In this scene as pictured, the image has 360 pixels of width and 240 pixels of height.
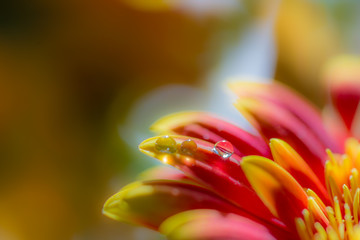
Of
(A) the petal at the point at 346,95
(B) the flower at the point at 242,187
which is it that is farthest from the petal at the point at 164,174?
(A) the petal at the point at 346,95

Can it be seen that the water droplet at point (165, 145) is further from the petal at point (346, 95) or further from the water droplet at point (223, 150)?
the petal at point (346, 95)

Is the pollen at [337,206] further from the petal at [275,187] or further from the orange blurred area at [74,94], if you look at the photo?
the orange blurred area at [74,94]

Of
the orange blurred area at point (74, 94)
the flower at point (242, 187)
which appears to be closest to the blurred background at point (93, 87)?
the orange blurred area at point (74, 94)

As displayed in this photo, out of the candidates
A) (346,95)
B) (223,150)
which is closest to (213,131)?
(223,150)

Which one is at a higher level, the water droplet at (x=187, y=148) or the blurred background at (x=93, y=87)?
the blurred background at (x=93, y=87)

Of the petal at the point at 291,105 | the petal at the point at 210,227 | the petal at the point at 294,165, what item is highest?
the petal at the point at 291,105

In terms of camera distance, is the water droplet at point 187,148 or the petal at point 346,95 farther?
the petal at point 346,95

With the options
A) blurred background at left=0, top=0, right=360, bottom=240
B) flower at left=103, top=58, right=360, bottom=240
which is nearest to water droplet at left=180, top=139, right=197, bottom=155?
flower at left=103, top=58, right=360, bottom=240
